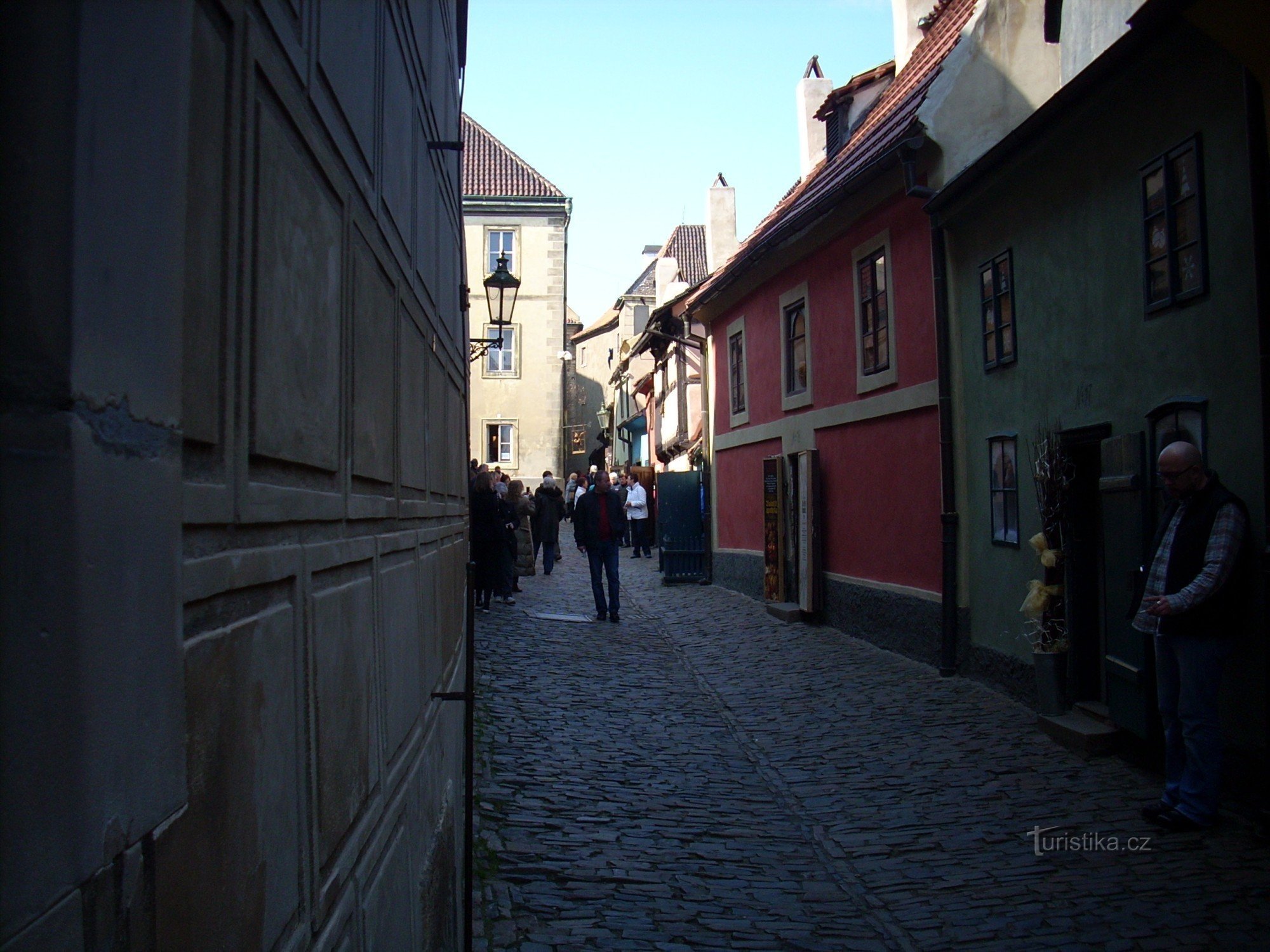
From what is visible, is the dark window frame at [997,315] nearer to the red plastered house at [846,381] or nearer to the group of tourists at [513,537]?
the red plastered house at [846,381]


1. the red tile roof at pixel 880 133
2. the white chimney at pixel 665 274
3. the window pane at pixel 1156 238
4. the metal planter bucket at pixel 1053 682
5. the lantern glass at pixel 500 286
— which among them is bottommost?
the metal planter bucket at pixel 1053 682

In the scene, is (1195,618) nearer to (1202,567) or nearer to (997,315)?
(1202,567)

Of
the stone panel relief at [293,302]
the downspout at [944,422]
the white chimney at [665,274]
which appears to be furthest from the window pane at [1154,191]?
the white chimney at [665,274]

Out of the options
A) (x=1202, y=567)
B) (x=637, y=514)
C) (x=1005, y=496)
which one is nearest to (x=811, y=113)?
(x=637, y=514)

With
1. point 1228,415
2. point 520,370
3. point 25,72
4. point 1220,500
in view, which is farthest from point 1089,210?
point 520,370

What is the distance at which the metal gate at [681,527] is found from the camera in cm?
2147

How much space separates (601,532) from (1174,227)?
9.00 meters

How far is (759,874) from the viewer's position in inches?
219

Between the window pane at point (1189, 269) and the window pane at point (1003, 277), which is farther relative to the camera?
the window pane at point (1003, 277)

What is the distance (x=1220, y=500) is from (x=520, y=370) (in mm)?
36622

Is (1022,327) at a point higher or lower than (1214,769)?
higher

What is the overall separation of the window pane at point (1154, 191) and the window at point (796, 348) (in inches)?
335

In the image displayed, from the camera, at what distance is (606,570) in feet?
49.4

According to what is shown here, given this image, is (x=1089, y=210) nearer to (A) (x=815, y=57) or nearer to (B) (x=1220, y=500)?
(B) (x=1220, y=500)
